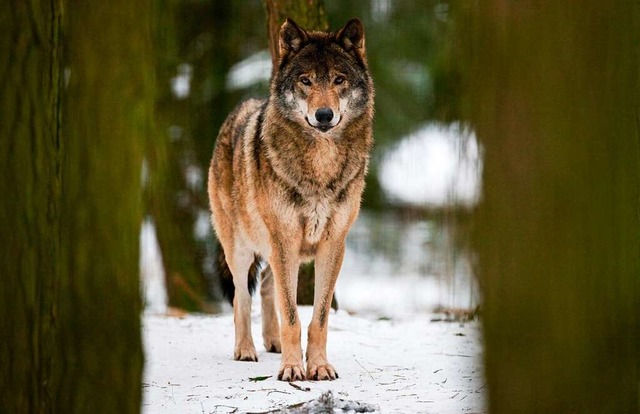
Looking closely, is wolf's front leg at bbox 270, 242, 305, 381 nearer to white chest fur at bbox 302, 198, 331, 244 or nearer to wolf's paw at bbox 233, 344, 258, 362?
white chest fur at bbox 302, 198, 331, 244

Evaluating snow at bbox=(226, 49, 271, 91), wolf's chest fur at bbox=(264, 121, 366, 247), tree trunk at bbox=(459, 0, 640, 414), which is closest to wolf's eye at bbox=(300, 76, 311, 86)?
wolf's chest fur at bbox=(264, 121, 366, 247)

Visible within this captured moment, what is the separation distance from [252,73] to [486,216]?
21.1 feet

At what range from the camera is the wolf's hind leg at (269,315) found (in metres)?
4.25

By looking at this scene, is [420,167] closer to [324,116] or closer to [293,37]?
[293,37]

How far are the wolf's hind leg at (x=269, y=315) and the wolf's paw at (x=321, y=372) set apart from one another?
0.68 meters

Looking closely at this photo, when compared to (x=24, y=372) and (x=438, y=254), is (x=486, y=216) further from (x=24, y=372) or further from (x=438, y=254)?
(x=438, y=254)

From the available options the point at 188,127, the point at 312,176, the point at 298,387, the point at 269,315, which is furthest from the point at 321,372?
the point at 188,127

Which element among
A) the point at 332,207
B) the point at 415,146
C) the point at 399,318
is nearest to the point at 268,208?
the point at 332,207

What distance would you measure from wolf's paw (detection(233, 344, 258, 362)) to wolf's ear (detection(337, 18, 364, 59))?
1557 millimetres

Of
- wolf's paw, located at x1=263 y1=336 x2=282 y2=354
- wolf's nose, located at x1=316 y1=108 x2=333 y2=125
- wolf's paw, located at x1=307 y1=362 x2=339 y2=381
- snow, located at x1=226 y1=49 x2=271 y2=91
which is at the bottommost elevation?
wolf's paw, located at x1=307 y1=362 x2=339 y2=381

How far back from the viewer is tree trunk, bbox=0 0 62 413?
1599mm

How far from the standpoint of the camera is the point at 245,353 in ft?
13.4

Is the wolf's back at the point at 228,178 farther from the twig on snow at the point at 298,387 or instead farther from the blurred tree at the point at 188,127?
the blurred tree at the point at 188,127

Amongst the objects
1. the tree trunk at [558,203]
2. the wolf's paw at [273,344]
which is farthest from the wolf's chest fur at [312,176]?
the tree trunk at [558,203]
